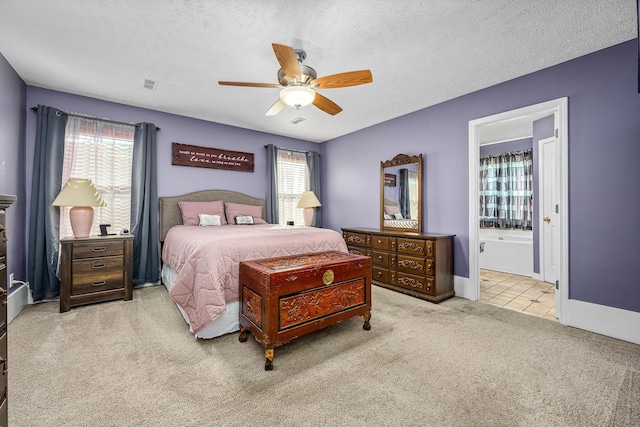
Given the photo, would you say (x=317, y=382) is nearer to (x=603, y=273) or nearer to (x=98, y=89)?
(x=603, y=273)

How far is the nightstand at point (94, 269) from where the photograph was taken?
2.92 metres

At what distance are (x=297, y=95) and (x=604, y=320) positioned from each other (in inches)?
130

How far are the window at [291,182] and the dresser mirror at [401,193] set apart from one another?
1739 millimetres

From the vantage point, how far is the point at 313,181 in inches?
225

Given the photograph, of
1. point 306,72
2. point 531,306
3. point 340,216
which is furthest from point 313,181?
point 531,306

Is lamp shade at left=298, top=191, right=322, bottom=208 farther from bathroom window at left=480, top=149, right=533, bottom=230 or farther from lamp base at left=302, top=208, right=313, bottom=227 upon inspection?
bathroom window at left=480, top=149, right=533, bottom=230

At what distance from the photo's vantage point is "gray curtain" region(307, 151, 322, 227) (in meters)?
5.68

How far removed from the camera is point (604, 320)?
8.02 ft

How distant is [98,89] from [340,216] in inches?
158

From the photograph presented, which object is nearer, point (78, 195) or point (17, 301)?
point (17, 301)

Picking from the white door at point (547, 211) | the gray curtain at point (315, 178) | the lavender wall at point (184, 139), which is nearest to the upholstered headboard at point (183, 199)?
the lavender wall at point (184, 139)

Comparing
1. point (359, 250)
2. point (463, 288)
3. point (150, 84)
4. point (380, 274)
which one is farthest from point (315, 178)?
point (463, 288)

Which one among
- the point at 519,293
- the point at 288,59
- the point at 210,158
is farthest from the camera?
the point at 210,158

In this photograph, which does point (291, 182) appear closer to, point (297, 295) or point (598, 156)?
point (297, 295)
